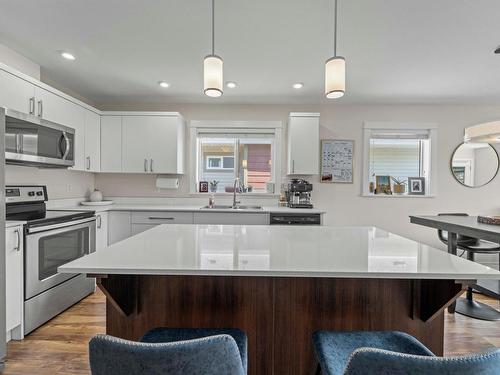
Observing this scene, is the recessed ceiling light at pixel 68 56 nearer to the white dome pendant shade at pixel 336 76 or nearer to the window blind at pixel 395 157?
the white dome pendant shade at pixel 336 76

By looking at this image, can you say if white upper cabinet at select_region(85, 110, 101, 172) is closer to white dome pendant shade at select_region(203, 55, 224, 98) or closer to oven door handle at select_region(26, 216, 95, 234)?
oven door handle at select_region(26, 216, 95, 234)

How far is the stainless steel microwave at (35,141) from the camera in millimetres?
2129

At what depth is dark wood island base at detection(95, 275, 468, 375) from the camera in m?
1.28

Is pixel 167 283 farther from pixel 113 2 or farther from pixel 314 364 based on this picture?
pixel 113 2

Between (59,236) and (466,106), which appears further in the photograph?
(466,106)

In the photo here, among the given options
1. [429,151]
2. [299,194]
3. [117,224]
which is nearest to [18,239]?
[117,224]

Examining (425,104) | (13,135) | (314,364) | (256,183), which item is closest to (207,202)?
(256,183)

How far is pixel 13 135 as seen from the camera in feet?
7.06

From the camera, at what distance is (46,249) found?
2.32 meters

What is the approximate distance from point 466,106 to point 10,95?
541 centimetres

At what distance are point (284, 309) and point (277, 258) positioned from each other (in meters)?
0.30

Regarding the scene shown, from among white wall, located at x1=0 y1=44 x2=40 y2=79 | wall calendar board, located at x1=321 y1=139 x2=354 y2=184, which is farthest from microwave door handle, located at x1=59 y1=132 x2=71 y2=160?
wall calendar board, located at x1=321 y1=139 x2=354 y2=184

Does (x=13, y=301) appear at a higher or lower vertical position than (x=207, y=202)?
lower

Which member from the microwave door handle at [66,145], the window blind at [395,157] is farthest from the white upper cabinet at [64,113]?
the window blind at [395,157]
